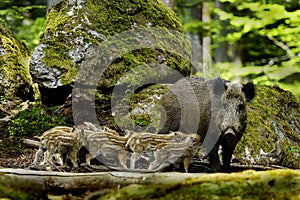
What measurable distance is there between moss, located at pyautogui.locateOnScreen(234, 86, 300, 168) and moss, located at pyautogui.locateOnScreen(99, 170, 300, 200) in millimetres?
3444

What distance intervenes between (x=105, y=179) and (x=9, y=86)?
193 inches

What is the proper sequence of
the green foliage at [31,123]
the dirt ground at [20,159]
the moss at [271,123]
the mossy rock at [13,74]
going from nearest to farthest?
the dirt ground at [20,159]
the green foliage at [31,123]
the moss at [271,123]
the mossy rock at [13,74]

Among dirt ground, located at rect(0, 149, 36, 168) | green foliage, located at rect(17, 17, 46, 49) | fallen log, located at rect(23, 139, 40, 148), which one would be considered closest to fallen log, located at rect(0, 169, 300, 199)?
dirt ground, located at rect(0, 149, 36, 168)

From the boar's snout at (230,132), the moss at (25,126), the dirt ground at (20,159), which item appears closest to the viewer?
the boar's snout at (230,132)

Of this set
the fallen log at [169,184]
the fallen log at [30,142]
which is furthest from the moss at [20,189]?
the fallen log at [30,142]

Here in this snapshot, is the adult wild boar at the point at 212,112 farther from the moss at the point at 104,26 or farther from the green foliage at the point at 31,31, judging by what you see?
the green foliage at the point at 31,31

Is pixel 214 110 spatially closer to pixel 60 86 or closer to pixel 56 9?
pixel 60 86

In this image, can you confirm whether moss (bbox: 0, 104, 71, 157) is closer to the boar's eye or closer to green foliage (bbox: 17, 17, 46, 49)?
the boar's eye

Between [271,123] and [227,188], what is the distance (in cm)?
516

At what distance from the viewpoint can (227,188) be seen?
10.4 feet

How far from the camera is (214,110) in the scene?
15.8ft

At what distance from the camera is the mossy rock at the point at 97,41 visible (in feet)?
22.5

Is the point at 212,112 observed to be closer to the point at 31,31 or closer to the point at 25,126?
the point at 25,126

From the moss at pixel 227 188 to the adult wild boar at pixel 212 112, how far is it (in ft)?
3.36
